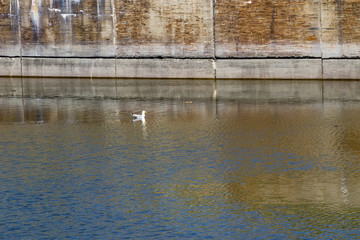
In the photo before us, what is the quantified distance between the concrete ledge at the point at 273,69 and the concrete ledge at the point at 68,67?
4719mm

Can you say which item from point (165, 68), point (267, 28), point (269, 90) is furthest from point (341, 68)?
point (165, 68)

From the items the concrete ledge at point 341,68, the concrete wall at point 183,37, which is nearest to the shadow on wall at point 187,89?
the concrete ledge at point 341,68

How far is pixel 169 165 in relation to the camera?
12.1 metres

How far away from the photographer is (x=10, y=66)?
26.8 metres

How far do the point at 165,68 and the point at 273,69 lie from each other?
13.2 feet

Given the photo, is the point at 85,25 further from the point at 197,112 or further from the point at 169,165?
the point at 169,165

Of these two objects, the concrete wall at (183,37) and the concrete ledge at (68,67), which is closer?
the concrete wall at (183,37)

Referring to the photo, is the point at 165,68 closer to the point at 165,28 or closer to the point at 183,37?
the point at 183,37

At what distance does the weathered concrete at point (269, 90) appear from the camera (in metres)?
20.4

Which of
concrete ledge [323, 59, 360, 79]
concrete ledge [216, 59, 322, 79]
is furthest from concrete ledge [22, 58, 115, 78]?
concrete ledge [323, 59, 360, 79]

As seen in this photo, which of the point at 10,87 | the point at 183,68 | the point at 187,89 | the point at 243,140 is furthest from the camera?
the point at 183,68

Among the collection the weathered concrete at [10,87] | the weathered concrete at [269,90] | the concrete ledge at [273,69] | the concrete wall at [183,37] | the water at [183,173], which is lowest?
the water at [183,173]

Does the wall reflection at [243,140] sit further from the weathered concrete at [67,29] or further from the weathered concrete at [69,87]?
the weathered concrete at [67,29]

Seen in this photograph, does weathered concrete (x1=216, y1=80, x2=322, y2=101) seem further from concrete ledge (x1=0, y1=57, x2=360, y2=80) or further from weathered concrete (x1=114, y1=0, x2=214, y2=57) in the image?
weathered concrete (x1=114, y1=0, x2=214, y2=57)
